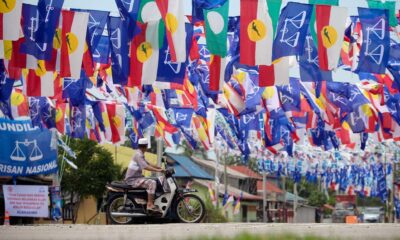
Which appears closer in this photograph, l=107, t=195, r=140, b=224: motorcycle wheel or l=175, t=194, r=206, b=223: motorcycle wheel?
l=175, t=194, r=206, b=223: motorcycle wheel

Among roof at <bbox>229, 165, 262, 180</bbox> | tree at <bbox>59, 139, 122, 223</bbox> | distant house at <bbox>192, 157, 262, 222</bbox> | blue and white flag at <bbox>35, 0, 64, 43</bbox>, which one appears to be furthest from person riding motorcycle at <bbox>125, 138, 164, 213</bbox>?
roof at <bbox>229, 165, 262, 180</bbox>

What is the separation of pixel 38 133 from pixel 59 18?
17281 mm

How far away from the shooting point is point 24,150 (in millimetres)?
34406

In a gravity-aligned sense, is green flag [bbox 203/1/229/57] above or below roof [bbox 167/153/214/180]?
above

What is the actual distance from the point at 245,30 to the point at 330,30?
210cm

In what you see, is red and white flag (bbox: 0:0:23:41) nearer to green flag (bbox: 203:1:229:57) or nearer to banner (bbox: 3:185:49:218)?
green flag (bbox: 203:1:229:57)

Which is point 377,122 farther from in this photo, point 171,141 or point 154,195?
point 154,195

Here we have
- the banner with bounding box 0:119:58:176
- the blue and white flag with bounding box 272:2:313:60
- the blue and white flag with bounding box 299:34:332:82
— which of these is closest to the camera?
the blue and white flag with bounding box 272:2:313:60

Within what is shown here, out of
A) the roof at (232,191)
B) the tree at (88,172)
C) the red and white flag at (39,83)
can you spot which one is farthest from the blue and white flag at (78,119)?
the roof at (232,191)

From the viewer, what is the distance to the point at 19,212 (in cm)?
2820

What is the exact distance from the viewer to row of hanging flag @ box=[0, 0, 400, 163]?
18000 millimetres

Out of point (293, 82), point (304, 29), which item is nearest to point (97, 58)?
point (304, 29)

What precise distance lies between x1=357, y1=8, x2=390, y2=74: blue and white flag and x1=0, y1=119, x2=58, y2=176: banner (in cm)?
1846

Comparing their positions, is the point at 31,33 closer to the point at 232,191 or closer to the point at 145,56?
the point at 145,56
